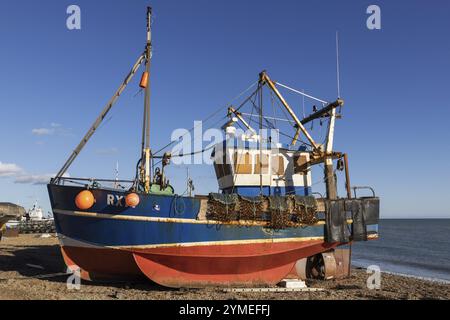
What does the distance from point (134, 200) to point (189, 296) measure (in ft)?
11.6

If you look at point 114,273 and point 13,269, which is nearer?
point 114,273

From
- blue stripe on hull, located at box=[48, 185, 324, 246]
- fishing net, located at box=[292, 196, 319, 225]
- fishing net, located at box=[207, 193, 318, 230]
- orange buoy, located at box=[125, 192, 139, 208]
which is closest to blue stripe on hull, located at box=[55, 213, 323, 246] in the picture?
blue stripe on hull, located at box=[48, 185, 324, 246]

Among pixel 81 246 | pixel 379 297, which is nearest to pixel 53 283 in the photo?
pixel 81 246

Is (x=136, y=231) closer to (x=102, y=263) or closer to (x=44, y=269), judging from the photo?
(x=102, y=263)

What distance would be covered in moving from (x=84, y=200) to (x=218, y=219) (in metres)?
4.50

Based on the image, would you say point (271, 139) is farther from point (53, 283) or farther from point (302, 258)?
point (53, 283)

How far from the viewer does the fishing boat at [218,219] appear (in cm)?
1223

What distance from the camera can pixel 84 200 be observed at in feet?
38.8

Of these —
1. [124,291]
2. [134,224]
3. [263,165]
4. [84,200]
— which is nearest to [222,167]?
[263,165]

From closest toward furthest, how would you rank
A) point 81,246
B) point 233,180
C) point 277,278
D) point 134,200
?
point 134,200, point 81,246, point 277,278, point 233,180

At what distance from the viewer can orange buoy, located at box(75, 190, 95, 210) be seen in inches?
465

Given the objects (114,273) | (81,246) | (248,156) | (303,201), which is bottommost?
(114,273)

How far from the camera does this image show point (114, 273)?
12.9 m

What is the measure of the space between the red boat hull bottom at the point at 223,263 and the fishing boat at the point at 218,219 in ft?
0.11
